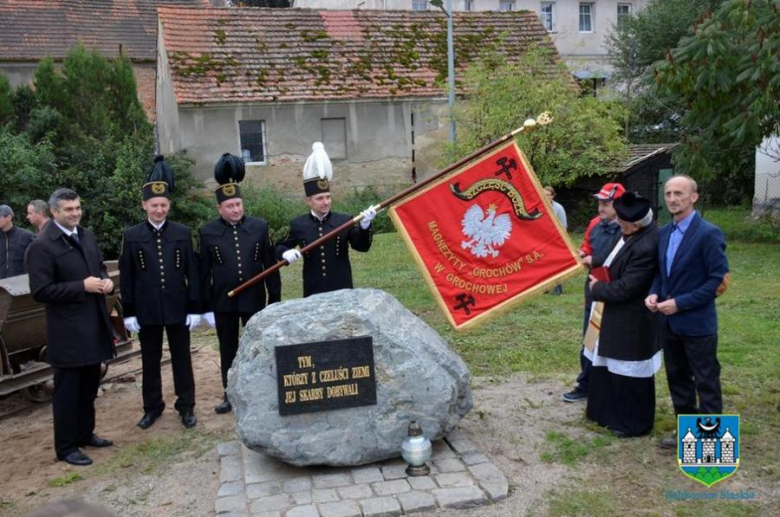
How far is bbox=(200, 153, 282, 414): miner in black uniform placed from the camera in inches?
261

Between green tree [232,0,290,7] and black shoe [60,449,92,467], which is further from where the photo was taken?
green tree [232,0,290,7]

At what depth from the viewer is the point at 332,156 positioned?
69.2ft

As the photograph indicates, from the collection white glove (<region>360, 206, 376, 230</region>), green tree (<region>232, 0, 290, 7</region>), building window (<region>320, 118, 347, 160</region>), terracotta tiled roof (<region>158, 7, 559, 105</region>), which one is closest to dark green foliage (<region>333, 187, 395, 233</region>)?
building window (<region>320, 118, 347, 160</region>)

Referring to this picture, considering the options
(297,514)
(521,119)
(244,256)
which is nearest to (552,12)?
(521,119)

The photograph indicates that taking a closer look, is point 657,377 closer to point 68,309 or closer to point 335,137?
point 68,309

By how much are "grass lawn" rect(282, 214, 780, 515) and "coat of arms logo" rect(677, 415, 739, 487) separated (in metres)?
0.08

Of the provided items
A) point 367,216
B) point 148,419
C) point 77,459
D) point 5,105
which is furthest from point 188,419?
point 5,105

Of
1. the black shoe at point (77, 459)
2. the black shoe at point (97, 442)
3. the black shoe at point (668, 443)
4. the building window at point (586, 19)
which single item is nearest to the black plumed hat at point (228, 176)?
the black shoe at point (97, 442)

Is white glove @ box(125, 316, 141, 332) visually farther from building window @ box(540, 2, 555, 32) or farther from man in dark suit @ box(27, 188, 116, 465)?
building window @ box(540, 2, 555, 32)

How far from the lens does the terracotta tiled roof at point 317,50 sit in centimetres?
1989

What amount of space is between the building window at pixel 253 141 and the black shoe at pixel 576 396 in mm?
14974

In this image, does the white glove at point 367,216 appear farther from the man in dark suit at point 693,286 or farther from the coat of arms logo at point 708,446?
the coat of arms logo at point 708,446

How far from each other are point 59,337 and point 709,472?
4881 millimetres

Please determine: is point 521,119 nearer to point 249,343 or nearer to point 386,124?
point 386,124
